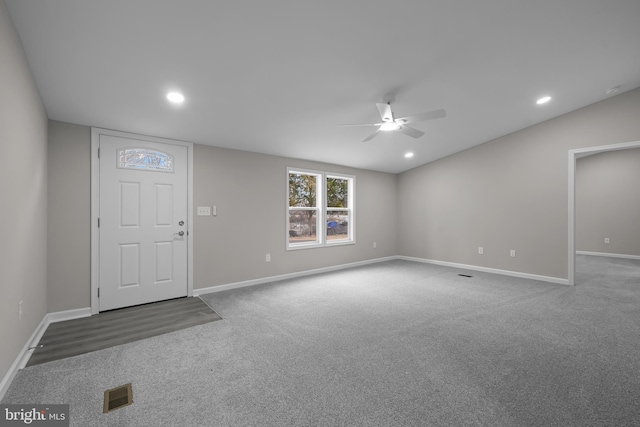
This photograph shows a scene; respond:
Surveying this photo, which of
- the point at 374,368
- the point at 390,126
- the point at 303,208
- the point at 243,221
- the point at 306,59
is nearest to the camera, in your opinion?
the point at 374,368

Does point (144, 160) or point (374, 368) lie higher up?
point (144, 160)

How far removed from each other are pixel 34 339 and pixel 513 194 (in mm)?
A: 6951

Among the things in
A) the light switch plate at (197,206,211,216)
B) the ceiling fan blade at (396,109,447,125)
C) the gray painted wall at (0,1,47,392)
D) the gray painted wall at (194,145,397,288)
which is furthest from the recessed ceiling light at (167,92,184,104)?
the ceiling fan blade at (396,109,447,125)

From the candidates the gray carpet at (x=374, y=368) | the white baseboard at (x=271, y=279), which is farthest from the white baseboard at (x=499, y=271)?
the white baseboard at (x=271, y=279)

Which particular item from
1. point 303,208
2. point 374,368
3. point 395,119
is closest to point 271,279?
point 303,208

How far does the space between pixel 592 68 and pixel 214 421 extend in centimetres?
515

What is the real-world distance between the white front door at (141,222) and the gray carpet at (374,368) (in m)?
1.09

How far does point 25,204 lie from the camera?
2.26m

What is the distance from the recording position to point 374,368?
6.79ft

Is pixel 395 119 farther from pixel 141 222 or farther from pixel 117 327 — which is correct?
pixel 117 327

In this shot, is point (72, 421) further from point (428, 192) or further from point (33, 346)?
point (428, 192)

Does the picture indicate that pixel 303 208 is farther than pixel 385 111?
Yes

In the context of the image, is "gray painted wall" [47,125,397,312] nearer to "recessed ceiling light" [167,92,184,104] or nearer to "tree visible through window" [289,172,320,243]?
"tree visible through window" [289,172,320,243]

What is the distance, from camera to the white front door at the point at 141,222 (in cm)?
337
